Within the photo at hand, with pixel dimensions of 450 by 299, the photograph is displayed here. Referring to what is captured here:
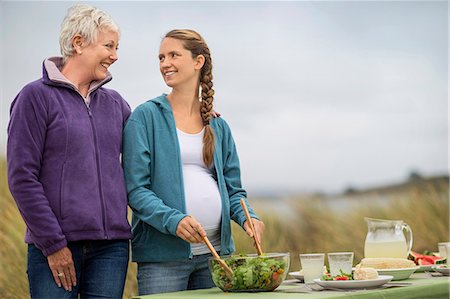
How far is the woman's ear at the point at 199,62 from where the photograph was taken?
2767mm

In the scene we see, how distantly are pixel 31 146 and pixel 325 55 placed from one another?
13.9ft

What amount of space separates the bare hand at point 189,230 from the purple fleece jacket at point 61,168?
218 millimetres

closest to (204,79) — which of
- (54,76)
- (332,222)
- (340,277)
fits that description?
(54,76)

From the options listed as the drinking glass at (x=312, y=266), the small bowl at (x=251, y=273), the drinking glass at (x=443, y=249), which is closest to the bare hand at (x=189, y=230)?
the small bowl at (x=251, y=273)

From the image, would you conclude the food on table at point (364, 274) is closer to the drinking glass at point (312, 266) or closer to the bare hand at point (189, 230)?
the drinking glass at point (312, 266)

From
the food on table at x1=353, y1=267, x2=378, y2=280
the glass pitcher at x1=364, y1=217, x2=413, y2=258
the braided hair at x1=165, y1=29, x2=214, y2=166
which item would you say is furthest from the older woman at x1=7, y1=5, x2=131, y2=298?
the glass pitcher at x1=364, y1=217, x2=413, y2=258

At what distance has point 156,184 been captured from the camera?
2.57 metres

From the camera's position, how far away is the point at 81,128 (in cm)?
243

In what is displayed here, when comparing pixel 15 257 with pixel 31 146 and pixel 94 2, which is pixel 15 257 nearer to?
pixel 94 2

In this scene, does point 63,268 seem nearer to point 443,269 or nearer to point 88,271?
point 88,271

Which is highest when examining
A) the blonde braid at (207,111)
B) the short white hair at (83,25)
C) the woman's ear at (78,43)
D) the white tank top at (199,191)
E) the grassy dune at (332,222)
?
the short white hair at (83,25)

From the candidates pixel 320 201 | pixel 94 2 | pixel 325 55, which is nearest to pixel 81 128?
pixel 94 2

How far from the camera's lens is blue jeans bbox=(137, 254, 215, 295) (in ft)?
8.21

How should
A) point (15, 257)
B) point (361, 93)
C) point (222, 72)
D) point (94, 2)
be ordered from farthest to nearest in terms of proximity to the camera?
point (361, 93) < point (222, 72) < point (94, 2) < point (15, 257)
